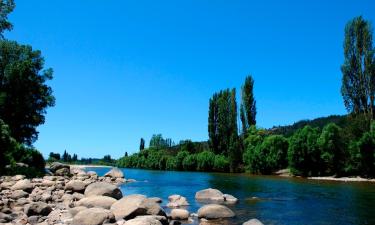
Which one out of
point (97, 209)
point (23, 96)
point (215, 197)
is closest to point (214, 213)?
point (97, 209)

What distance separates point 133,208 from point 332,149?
161 ft

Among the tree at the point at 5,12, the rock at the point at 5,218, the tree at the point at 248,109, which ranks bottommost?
the rock at the point at 5,218

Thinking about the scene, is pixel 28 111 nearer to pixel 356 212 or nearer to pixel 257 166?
pixel 356 212

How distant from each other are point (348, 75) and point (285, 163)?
2060 cm

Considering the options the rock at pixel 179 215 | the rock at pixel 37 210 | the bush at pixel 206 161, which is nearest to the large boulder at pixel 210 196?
the rock at pixel 179 215

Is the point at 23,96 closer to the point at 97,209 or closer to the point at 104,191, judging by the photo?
the point at 104,191

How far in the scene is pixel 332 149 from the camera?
190 ft

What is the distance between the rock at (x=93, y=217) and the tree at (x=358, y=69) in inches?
1983

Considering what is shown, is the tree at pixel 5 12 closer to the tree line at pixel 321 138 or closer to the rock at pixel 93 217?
the rock at pixel 93 217

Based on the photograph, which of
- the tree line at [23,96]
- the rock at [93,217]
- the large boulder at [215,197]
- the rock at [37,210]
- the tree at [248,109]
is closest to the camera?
the rock at [93,217]

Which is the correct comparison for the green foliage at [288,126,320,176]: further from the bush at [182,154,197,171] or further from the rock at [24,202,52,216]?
the rock at [24,202,52,216]

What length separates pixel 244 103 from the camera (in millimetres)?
82438

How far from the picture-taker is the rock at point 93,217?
13445mm

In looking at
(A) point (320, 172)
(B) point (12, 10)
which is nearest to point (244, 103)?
(A) point (320, 172)
